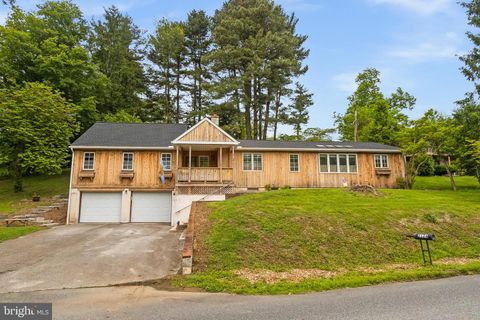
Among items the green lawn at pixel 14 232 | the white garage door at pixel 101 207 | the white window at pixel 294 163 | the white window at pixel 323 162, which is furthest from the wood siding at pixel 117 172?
the white window at pixel 323 162

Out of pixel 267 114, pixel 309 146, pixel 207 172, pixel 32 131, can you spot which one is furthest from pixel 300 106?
pixel 32 131

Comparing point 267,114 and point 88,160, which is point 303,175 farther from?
point 267,114

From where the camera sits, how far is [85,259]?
28.6 feet

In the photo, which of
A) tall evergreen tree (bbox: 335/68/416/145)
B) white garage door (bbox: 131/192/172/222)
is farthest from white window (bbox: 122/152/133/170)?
tall evergreen tree (bbox: 335/68/416/145)

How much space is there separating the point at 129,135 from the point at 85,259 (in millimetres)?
12250

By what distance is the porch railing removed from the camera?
54.9ft

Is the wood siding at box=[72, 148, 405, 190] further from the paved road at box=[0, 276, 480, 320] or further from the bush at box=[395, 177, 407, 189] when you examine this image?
the paved road at box=[0, 276, 480, 320]

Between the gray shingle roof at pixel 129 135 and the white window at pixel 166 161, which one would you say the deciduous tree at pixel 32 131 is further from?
the white window at pixel 166 161

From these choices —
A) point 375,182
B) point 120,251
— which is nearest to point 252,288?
point 120,251

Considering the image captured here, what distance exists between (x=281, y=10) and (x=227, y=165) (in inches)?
902

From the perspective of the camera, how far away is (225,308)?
16.6 ft

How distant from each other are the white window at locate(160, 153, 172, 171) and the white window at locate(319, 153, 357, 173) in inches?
395

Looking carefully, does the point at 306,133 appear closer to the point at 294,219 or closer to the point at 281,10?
the point at 281,10

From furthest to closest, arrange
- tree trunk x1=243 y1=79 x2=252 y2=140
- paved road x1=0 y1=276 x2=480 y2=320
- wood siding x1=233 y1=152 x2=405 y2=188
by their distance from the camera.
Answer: tree trunk x1=243 y1=79 x2=252 y2=140, wood siding x1=233 y1=152 x2=405 y2=188, paved road x1=0 y1=276 x2=480 y2=320
